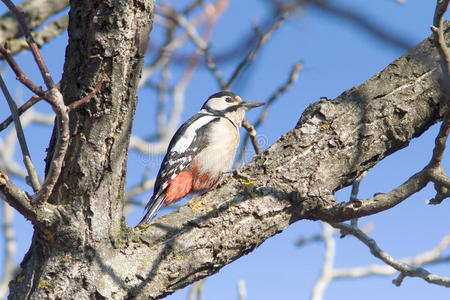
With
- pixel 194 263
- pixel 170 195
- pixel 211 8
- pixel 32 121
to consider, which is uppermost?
pixel 211 8

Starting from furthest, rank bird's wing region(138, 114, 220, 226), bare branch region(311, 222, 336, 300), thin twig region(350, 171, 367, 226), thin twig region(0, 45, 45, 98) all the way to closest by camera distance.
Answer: bare branch region(311, 222, 336, 300), bird's wing region(138, 114, 220, 226), thin twig region(350, 171, 367, 226), thin twig region(0, 45, 45, 98)

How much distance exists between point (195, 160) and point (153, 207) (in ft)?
2.34

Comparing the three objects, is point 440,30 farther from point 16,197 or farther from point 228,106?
point 228,106

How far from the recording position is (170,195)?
441 cm

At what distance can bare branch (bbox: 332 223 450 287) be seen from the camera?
2691 mm

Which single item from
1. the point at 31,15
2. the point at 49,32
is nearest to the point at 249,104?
the point at 49,32

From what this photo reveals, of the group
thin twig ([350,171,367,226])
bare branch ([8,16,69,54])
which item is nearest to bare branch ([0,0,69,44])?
bare branch ([8,16,69,54])

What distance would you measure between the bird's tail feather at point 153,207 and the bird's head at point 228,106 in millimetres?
1450

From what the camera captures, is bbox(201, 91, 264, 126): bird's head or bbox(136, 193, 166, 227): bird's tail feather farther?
bbox(201, 91, 264, 126): bird's head

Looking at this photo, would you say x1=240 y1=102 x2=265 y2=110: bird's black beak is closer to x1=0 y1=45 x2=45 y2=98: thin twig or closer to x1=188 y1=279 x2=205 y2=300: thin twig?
x1=188 y1=279 x2=205 y2=300: thin twig

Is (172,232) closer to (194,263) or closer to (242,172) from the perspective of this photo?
(194,263)

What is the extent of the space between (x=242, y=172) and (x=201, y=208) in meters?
0.37

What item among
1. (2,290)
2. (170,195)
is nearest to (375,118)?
(170,195)

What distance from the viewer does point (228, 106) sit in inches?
222
